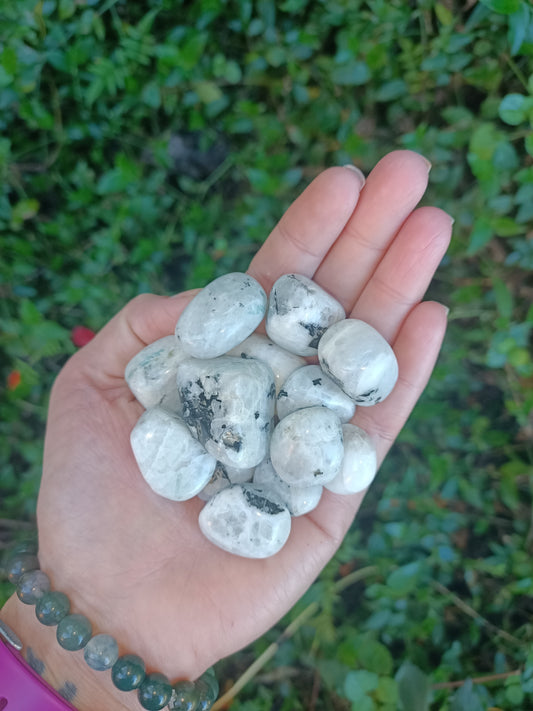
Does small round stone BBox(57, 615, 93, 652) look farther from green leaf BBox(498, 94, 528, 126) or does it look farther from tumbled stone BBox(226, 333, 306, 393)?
green leaf BBox(498, 94, 528, 126)

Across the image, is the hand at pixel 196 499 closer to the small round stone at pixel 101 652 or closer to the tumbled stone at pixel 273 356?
the small round stone at pixel 101 652

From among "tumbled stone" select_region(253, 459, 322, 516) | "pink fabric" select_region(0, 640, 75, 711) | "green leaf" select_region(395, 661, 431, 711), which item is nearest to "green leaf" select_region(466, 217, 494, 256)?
"tumbled stone" select_region(253, 459, 322, 516)

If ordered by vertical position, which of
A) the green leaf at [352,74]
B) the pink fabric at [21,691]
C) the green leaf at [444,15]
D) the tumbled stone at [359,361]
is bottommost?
the pink fabric at [21,691]

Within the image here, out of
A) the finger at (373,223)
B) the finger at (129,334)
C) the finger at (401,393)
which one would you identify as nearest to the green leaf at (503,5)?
→ the finger at (373,223)

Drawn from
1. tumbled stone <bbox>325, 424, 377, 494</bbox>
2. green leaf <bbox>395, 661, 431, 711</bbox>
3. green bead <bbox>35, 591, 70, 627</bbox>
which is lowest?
→ green leaf <bbox>395, 661, 431, 711</bbox>

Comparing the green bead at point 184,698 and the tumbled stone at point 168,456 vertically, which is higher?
the tumbled stone at point 168,456

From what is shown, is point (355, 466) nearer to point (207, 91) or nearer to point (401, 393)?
point (401, 393)

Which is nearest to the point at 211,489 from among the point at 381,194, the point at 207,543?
the point at 207,543
